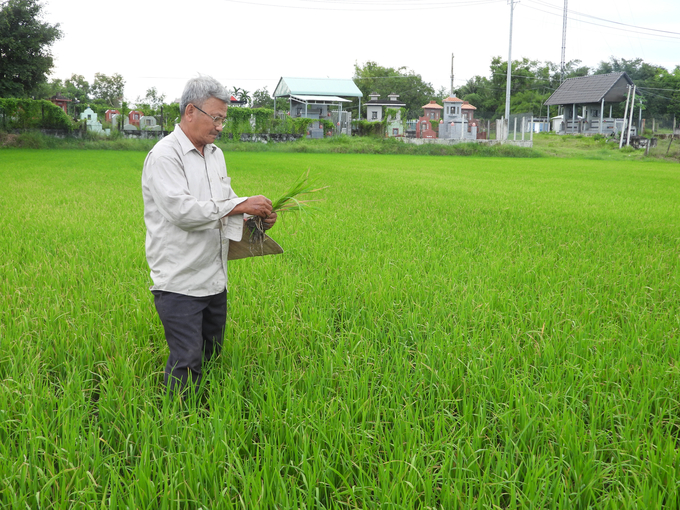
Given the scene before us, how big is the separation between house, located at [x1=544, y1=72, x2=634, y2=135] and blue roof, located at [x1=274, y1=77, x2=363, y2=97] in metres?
15.4

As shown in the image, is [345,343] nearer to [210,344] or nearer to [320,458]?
[210,344]

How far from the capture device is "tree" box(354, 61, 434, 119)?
163 ft

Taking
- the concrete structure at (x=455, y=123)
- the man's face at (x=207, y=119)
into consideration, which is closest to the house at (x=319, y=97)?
the concrete structure at (x=455, y=123)

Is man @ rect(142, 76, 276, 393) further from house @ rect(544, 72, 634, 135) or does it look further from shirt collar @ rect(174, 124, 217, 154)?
house @ rect(544, 72, 634, 135)

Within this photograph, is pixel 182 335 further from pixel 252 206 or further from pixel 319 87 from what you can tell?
pixel 319 87

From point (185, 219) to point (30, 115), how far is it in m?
25.1

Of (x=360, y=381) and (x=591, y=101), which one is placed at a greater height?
(x=591, y=101)

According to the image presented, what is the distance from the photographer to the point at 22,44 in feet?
70.0

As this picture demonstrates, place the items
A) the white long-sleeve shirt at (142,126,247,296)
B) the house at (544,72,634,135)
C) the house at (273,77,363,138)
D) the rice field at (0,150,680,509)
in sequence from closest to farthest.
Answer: the rice field at (0,150,680,509), the white long-sleeve shirt at (142,126,247,296), the house at (273,77,363,138), the house at (544,72,634,135)

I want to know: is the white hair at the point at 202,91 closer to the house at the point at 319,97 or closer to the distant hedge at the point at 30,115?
the distant hedge at the point at 30,115

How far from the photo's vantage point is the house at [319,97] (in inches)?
1340

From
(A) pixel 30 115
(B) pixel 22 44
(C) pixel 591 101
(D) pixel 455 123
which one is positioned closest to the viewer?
(B) pixel 22 44

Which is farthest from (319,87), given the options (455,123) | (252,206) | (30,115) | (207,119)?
(252,206)

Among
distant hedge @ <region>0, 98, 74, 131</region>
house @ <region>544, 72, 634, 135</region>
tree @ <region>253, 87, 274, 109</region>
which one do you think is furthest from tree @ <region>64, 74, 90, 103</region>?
house @ <region>544, 72, 634, 135</region>
